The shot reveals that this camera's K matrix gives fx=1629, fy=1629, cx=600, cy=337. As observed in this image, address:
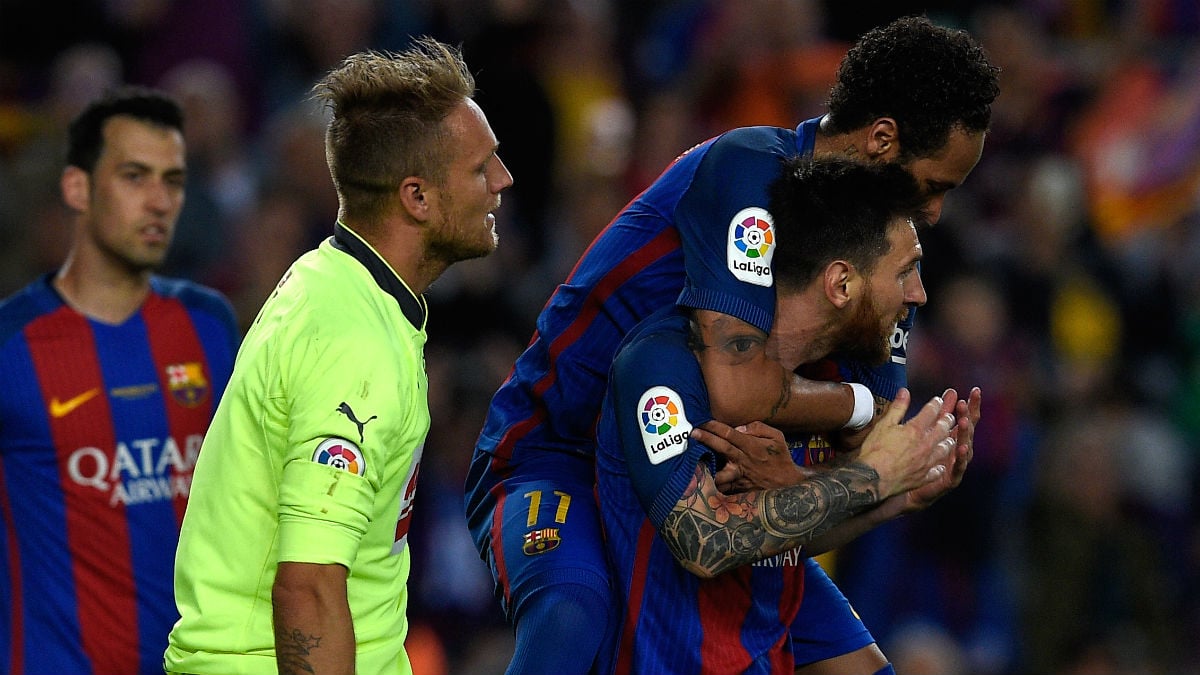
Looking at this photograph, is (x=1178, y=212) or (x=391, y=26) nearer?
(x=391, y=26)

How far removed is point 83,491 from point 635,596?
2035 millimetres

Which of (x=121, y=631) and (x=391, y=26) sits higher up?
(x=391, y=26)

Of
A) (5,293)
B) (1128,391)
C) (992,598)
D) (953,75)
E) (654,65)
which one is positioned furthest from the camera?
(654,65)

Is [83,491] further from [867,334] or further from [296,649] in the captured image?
[867,334]

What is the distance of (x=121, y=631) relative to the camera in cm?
508

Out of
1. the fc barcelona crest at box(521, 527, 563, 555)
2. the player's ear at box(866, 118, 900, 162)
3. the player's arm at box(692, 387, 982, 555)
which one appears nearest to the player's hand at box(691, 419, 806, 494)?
the player's arm at box(692, 387, 982, 555)

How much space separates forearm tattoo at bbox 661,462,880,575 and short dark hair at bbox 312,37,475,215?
3.13 ft

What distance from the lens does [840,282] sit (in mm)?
3928

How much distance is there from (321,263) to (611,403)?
34.2 inches

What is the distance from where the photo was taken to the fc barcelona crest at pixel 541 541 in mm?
4071

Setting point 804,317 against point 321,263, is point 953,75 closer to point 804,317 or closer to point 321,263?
point 804,317

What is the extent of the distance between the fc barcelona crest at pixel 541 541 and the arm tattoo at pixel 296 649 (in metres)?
1.01

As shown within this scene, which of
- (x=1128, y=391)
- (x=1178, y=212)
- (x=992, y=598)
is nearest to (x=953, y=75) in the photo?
(x=992, y=598)

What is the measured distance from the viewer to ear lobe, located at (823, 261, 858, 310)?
392 cm
